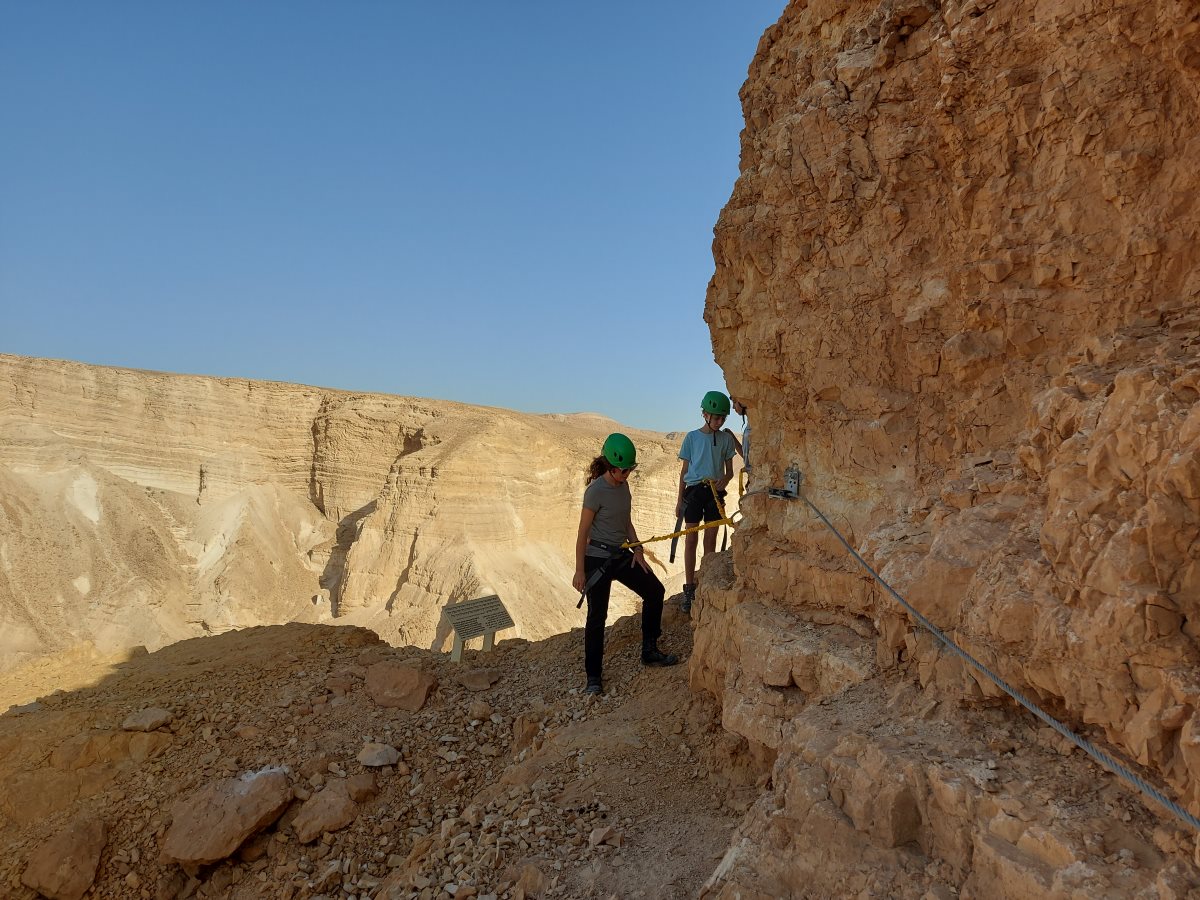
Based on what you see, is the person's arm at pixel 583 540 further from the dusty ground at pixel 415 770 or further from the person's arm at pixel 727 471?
the person's arm at pixel 727 471

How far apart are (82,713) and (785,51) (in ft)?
24.4

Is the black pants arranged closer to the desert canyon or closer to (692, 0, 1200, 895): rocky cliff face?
the desert canyon

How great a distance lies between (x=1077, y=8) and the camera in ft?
9.43

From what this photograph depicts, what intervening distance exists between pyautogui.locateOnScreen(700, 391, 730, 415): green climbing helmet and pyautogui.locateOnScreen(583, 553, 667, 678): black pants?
146 centimetres

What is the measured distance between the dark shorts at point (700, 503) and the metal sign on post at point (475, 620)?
6.82 ft

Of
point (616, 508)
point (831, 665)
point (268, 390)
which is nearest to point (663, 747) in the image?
point (831, 665)

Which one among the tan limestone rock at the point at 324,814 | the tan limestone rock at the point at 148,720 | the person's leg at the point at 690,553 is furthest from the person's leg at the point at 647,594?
the tan limestone rock at the point at 148,720

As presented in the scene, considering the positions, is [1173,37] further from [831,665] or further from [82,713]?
[82,713]

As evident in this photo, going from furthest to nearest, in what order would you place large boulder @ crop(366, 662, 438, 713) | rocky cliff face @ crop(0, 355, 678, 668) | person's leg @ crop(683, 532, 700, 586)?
1. rocky cliff face @ crop(0, 355, 678, 668)
2. person's leg @ crop(683, 532, 700, 586)
3. large boulder @ crop(366, 662, 438, 713)

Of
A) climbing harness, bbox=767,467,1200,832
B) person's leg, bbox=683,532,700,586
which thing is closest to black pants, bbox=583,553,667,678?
person's leg, bbox=683,532,700,586

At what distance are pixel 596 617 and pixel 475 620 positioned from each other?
197 cm

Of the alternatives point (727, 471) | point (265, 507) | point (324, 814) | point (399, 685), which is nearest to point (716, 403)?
point (727, 471)

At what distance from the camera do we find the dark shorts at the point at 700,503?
20.0 feet

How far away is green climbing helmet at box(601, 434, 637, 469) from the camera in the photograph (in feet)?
17.3
